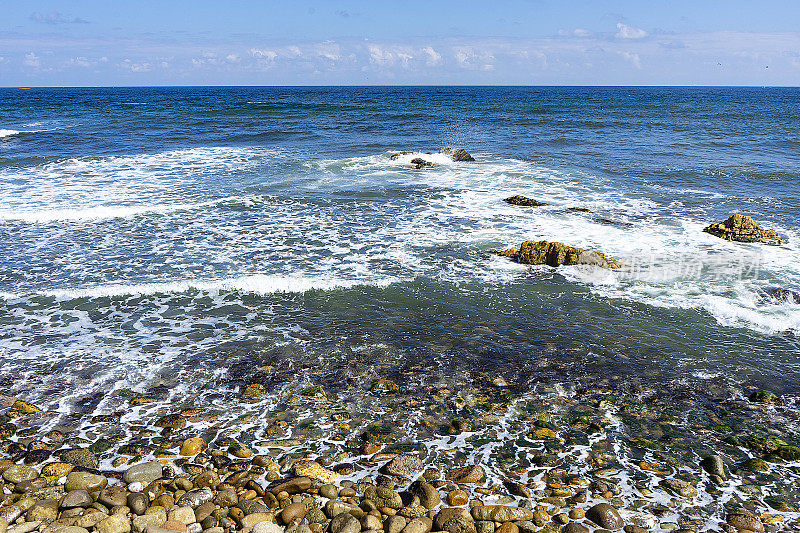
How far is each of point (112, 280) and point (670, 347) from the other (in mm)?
10757

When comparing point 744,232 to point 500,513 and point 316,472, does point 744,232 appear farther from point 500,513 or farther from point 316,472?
point 316,472

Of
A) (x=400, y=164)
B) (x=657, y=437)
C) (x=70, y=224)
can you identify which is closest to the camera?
(x=657, y=437)

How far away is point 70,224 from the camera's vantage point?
627 inches

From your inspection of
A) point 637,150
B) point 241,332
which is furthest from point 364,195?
point 637,150

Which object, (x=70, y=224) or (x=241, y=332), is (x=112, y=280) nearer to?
(x=241, y=332)

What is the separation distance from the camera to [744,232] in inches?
569

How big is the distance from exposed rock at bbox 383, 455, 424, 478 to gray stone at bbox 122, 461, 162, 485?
2.40 metres

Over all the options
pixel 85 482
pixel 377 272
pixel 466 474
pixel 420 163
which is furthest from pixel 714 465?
pixel 420 163

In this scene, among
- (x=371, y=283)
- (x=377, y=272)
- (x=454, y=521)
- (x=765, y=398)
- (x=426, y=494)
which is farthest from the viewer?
(x=377, y=272)

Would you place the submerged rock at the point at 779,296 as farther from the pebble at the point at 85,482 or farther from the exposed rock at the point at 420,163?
the exposed rock at the point at 420,163

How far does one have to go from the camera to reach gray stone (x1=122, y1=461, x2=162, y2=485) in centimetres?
566

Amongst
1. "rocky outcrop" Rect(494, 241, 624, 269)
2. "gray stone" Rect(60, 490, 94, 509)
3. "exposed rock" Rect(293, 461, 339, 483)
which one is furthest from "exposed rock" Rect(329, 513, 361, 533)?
"rocky outcrop" Rect(494, 241, 624, 269)

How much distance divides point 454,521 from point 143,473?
3.24 meters

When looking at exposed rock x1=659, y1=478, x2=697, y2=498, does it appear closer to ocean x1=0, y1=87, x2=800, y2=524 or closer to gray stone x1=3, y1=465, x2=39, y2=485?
ocean x1=0, y1=87, x2=800, y2=524
